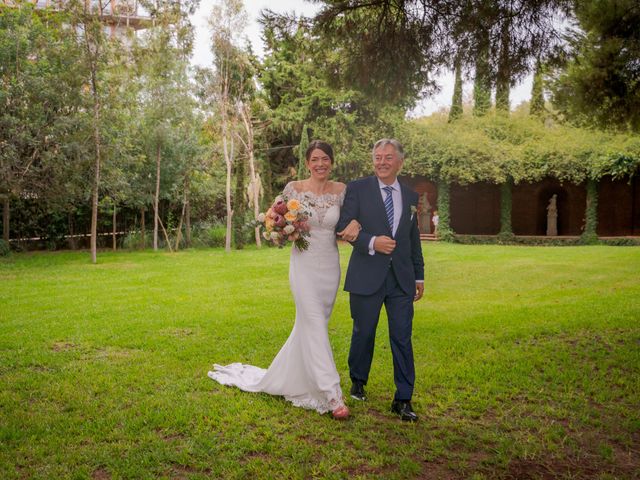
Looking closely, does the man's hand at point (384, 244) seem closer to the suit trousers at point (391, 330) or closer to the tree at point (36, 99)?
the suit trousers at point (391, 330)

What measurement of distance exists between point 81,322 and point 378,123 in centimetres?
2053

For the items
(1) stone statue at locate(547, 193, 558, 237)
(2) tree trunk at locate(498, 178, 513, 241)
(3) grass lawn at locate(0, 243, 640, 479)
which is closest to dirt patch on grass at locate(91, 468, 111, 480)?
(3) grass lawn at locate(0, 243, 640, 479)

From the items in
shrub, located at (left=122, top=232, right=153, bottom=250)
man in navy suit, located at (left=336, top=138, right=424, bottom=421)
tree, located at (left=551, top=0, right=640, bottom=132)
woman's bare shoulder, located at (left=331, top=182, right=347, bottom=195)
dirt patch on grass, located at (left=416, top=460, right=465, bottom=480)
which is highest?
tree, located at (left=551, top=0, right=640, bottom=132)

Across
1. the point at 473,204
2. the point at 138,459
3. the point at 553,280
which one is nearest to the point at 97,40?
the point at 553,280

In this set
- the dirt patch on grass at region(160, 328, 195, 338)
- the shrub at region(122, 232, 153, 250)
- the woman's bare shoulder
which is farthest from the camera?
the shrub at region(122, 232, 153, 250)

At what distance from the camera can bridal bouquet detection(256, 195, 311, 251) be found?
422 centimetres

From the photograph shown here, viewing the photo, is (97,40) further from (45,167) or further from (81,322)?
(81,322)

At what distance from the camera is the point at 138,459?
338cm

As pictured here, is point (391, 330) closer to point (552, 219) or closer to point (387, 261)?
point (387, 261)

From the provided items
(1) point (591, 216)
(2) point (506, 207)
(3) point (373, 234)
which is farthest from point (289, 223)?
(2) point (506, 207)

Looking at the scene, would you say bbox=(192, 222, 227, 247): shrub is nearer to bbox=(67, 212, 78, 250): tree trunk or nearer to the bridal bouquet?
bbox=(67, 212, 78, 250): tree trunk

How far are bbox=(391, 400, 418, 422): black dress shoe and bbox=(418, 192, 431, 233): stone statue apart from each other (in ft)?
84.5

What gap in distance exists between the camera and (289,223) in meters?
4.22

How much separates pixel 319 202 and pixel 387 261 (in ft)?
2.48
